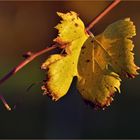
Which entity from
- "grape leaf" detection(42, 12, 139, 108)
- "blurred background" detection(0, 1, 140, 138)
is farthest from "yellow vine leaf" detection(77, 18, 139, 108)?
"blurred background" detection(0, 1, 140, 138)

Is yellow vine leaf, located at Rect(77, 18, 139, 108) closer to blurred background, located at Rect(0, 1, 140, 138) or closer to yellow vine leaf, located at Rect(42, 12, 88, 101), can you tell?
yellow vine leaf, located at Rect(42, 12, 88, 101)

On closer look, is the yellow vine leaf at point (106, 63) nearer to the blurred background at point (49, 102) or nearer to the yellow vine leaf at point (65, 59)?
the yellow vine leaf at point (65, 59)

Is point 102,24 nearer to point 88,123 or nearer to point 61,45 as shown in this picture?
point 88,123

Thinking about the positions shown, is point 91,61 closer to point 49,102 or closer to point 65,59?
point 65,59

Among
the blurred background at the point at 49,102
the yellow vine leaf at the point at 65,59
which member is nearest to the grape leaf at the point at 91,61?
the yellow vine leaf at the point at 65,59

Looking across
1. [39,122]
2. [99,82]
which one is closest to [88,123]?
[39,122]
